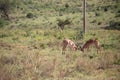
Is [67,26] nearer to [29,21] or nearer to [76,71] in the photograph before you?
[29,21]

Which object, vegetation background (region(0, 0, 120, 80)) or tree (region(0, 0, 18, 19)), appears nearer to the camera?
vegetation background (region(0, 0, 120, 80))

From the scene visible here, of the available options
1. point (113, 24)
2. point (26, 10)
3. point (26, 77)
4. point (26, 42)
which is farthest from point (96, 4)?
point (26, 77)

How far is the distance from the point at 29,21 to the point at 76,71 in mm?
26970

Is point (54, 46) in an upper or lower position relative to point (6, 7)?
upper

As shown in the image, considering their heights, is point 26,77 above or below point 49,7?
above

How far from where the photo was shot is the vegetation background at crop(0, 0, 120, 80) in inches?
400

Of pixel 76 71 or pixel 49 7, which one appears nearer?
pixel 76 71

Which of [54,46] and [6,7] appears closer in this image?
[54,46]

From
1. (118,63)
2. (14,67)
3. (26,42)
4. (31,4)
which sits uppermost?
(14,67)

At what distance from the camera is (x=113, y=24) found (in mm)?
30766

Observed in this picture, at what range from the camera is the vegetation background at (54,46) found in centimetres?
1017

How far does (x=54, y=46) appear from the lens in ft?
60.6

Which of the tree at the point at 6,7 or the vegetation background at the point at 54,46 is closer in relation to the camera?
the vegetation background at the point at 54,46

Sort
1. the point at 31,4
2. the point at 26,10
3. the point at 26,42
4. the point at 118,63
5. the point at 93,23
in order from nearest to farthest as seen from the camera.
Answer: the point at 118,63, the point at 26,42, the point at 93,23, the point at 26,10, the point at 31,4
